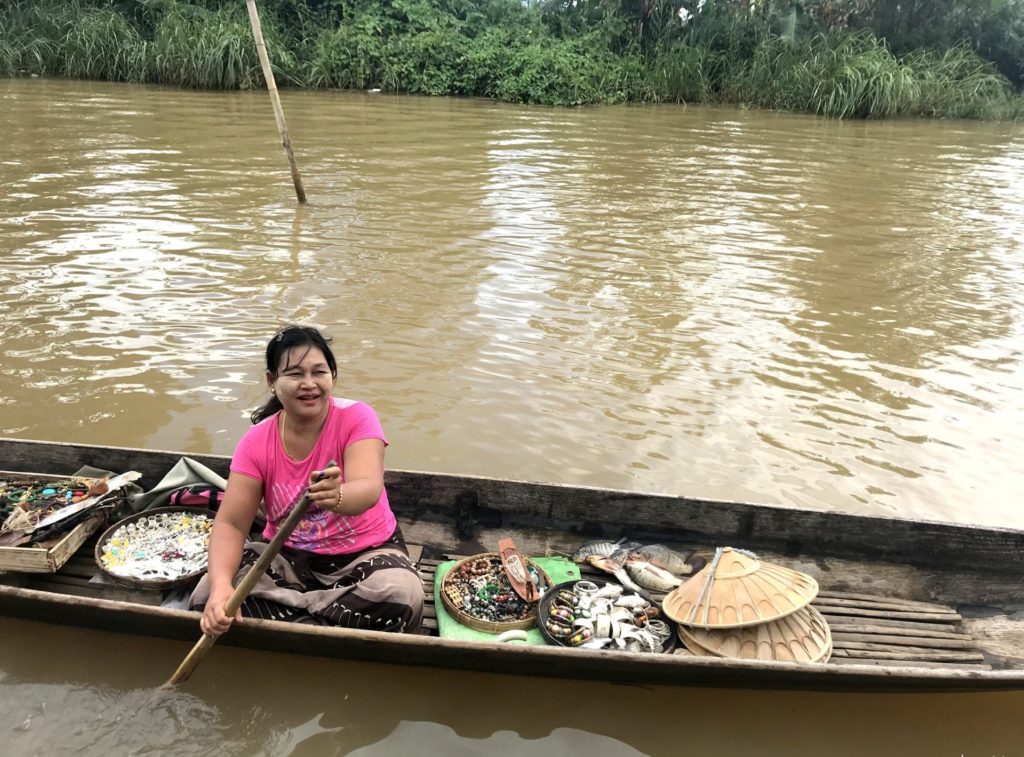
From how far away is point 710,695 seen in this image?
2.45 m

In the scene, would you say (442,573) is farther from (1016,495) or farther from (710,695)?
(1016,495)

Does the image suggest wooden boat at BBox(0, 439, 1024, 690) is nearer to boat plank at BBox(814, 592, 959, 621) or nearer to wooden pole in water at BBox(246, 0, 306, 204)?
boat plank at BBox(814, 592, 959, 621)

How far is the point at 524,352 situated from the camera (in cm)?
477

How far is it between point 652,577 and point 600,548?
247 millimetres

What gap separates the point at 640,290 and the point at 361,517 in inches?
147

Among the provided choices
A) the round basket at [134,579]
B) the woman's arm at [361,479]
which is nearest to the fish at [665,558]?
the woman's arm at [361,479]

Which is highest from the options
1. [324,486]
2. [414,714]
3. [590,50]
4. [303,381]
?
[590,50]

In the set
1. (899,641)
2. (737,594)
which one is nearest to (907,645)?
(899,641)

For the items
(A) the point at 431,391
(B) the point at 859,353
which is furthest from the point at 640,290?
(A) the point at 431,391

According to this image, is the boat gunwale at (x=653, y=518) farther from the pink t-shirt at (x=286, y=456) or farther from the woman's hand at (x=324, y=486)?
the woman's hand at (x=324, y=486)

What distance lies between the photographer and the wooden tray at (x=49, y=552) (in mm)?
A: 2652

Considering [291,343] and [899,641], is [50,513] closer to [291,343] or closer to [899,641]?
[291,343]

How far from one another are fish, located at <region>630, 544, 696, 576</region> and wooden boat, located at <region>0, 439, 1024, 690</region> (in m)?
0.06

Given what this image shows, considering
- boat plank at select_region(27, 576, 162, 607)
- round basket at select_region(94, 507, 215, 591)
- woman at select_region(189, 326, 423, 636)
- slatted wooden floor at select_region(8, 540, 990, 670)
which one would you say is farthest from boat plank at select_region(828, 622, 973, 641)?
boat plank at select_region(27, 576, 162, 607)
